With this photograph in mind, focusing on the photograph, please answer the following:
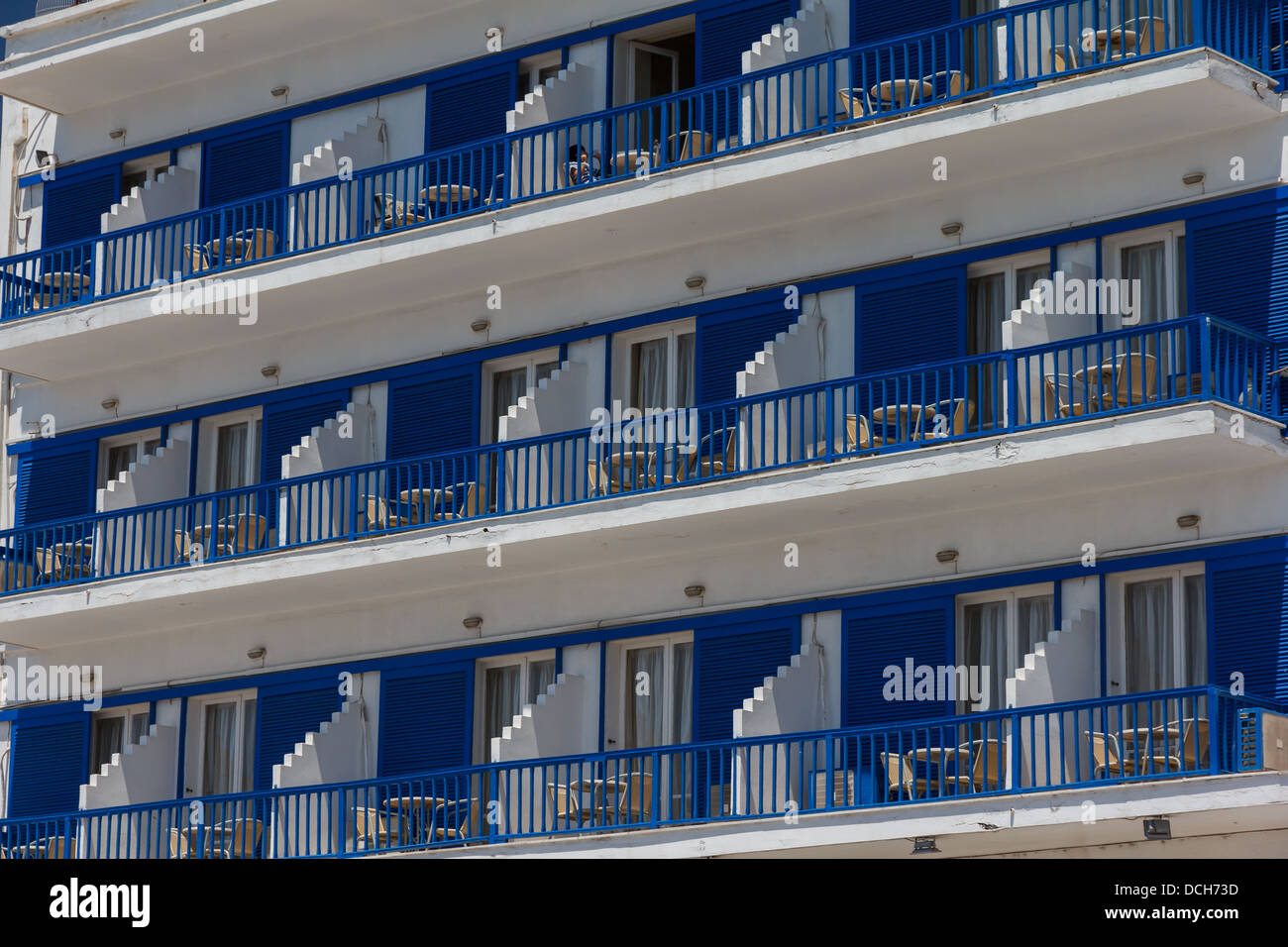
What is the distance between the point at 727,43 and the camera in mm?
30703

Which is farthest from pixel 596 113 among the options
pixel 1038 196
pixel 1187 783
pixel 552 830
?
pixel 1187 783

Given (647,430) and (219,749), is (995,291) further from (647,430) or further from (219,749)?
(219,749)

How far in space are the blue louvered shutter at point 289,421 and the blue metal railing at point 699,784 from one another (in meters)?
4.27

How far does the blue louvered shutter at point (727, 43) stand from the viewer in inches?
1198

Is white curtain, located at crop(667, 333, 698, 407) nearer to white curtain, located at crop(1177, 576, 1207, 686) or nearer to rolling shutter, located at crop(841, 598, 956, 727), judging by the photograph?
rolling shutter, located at crop(841, 598, 956, 727)

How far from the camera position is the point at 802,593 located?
2845 centimetres

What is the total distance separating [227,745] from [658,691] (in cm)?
598

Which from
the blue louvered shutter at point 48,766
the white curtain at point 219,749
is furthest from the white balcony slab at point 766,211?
the blue louvered shutter at point 48,766

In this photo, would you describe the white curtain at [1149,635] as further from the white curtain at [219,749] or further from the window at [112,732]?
the window at [112,732]

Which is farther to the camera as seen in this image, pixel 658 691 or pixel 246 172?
pixel 246 172

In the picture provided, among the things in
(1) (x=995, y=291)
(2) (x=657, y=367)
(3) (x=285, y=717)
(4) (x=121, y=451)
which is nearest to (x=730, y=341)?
(2) (x=657, y=367)

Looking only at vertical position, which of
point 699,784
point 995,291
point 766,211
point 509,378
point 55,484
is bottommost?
point 699,784

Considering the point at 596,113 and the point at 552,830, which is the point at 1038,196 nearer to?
the point at 596,113

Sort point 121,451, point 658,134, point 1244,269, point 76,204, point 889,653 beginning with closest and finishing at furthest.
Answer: point 1244,269 < point 889,653 < point 658,134 < point 121,451 < point 76,204
